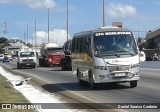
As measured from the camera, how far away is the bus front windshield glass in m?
21.3

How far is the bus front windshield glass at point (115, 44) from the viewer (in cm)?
2131

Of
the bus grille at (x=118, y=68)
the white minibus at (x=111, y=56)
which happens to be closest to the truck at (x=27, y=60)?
the white minibus at (x=111, y=56)

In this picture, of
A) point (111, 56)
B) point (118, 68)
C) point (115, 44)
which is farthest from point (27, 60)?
point (118, 68)

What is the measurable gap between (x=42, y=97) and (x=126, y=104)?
4308mm

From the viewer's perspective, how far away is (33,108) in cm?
1465

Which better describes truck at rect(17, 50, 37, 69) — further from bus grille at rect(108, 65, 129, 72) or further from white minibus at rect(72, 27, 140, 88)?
bus grille at rect(108, 65, 129, 72)

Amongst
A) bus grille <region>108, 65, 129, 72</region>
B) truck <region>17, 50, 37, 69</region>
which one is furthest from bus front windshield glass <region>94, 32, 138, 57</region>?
truck <region>17, 50, 37, 69</region>

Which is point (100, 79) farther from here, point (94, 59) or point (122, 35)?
point (122, 35)

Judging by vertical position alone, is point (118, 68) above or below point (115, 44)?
below

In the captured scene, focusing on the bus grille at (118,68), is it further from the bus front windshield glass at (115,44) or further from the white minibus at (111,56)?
the bus front windshield glass at (115,44)

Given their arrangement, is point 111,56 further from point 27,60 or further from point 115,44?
point 27,60

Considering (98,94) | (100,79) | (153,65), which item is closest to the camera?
(98,94)

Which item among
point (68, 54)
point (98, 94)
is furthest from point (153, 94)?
point (68, 54)

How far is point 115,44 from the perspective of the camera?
2155cm
